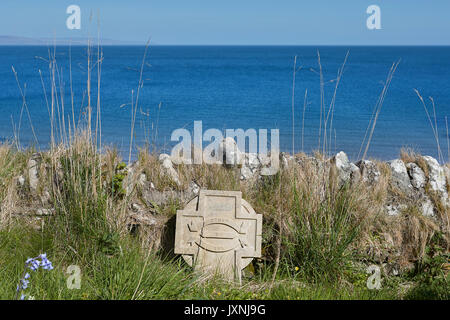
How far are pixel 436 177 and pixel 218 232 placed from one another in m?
2.30

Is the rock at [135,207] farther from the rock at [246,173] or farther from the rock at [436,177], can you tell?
the rock at [436,177]

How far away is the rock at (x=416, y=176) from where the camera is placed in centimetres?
476

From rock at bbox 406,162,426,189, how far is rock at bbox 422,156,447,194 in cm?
7

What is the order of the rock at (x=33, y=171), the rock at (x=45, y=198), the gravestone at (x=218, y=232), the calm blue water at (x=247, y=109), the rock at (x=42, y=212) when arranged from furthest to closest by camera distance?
the calm blue water at (x=247, y=109) → the rock at (x=33, y=171) → the rock at (x=45, y=198) → the rock at (x=42, y=212) → the gravestone at (x=218, y=232)

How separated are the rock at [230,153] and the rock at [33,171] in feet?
5.68

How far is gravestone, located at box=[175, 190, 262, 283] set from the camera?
3.90 metres

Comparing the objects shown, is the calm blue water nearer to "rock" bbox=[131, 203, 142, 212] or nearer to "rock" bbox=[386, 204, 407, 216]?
"rock" bbox=[131, 203, 142, 212]

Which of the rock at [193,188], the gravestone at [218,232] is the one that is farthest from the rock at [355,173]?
the rock at [193,188]

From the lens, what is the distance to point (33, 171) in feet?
15.2

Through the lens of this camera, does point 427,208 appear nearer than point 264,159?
Yes

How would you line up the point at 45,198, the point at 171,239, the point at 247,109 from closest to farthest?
the point at 171,239 < the point at 45,198 < the point at 247,109

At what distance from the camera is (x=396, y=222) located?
173 inches

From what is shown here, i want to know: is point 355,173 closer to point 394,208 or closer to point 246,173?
point 394,208

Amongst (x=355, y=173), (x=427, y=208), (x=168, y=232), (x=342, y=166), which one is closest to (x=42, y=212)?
(x=168, y=232)
